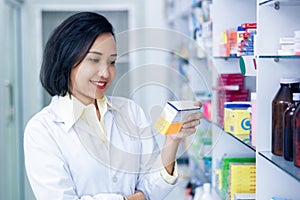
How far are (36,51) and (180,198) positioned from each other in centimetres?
199

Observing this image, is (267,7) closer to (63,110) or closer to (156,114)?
(156,114)

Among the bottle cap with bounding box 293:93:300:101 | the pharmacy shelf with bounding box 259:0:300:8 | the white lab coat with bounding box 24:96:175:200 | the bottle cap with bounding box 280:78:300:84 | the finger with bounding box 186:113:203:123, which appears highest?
the pharmacy shelf with bounding box 259:0:300:8

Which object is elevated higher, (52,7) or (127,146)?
(52,7)

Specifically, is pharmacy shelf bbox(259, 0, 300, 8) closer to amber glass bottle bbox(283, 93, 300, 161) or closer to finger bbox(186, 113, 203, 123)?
amber glass bottle bbox(283, 93, 300, 161)

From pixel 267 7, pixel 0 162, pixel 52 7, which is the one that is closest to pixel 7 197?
pixel 0 162

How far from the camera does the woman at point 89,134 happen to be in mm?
1531

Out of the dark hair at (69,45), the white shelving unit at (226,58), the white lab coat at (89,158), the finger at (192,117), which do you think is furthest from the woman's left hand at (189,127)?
the white shelving unit at (226,58)

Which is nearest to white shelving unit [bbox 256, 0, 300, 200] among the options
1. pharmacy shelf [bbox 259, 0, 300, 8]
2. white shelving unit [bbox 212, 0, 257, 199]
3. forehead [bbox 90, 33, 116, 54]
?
pharmacy shelf [bbox 259, 0, 300, 8]

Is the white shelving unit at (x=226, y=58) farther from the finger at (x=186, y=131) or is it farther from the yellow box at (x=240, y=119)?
the finger at (x=186, y=131)

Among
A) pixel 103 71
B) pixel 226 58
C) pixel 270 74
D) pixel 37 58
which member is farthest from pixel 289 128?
pixel 37 58

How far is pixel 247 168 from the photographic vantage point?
1805mm

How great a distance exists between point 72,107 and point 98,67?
0.18m

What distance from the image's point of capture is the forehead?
1532 millimetres

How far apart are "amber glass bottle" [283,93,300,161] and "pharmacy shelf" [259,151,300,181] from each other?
22 millimetres
